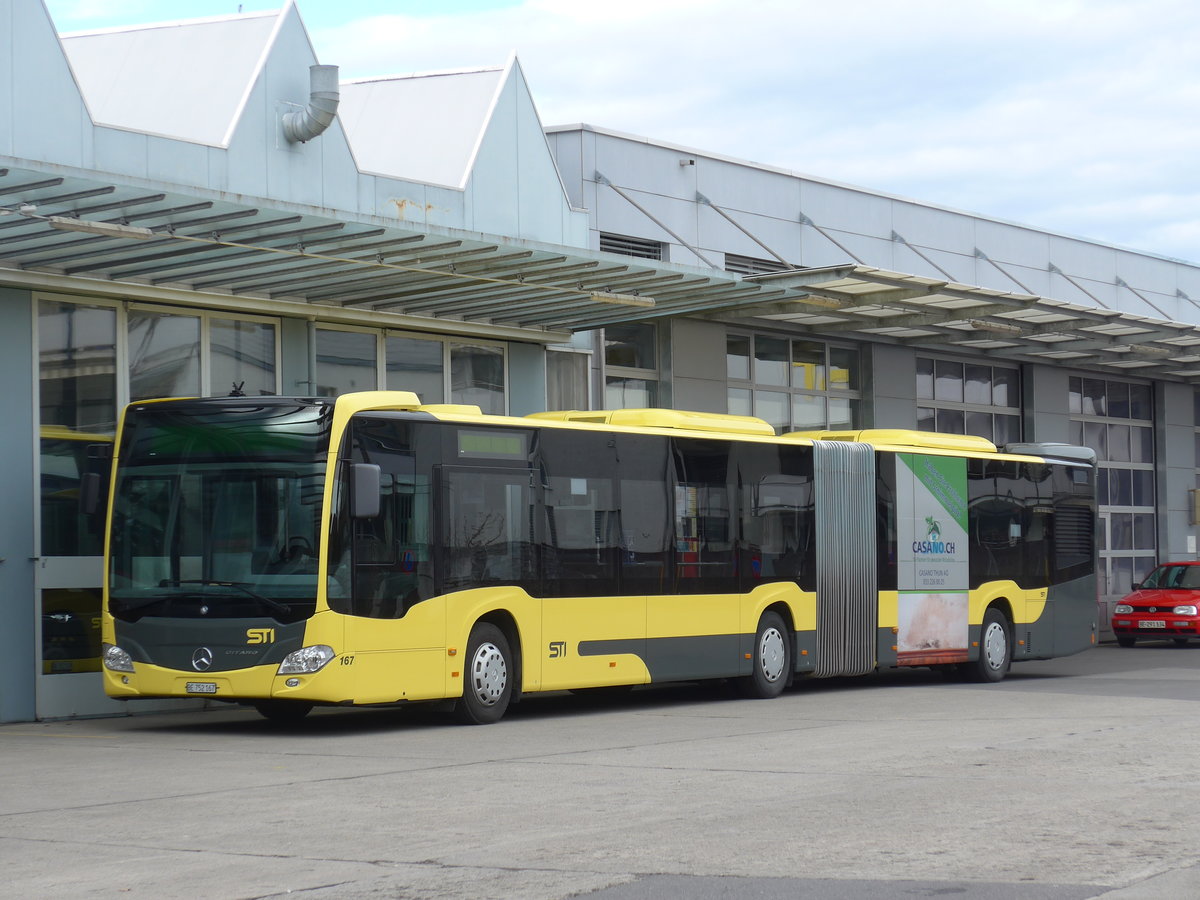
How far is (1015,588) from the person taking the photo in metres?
23.3

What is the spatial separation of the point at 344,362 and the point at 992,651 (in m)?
9.41

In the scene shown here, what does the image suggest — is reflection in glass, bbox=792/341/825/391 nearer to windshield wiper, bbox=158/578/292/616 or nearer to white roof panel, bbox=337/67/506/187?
white roof panel, bbox=337/67/506/187

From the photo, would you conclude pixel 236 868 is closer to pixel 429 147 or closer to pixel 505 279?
pixel 505 279

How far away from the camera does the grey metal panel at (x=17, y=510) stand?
55.3 feet

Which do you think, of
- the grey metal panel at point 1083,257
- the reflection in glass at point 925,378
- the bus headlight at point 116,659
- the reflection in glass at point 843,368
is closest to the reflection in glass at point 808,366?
the reflection in glass at point 843,368

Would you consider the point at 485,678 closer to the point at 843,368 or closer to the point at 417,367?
the point at 417,367

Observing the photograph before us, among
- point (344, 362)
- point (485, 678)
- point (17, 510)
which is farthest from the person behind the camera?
point (344, 362)

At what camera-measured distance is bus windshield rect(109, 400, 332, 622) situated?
566 inches

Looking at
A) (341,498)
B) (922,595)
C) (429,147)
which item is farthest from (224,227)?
(922,595)

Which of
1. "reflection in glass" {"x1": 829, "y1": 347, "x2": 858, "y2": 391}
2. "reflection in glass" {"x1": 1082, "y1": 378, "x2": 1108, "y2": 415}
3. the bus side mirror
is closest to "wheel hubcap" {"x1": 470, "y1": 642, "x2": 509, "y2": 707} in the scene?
the bus side mirror

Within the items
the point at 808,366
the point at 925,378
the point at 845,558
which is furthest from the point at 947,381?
the point at 845,558

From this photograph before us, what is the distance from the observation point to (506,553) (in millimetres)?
16047

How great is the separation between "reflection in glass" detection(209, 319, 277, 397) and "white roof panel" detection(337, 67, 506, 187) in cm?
302

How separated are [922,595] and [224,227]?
10310 millimetres
